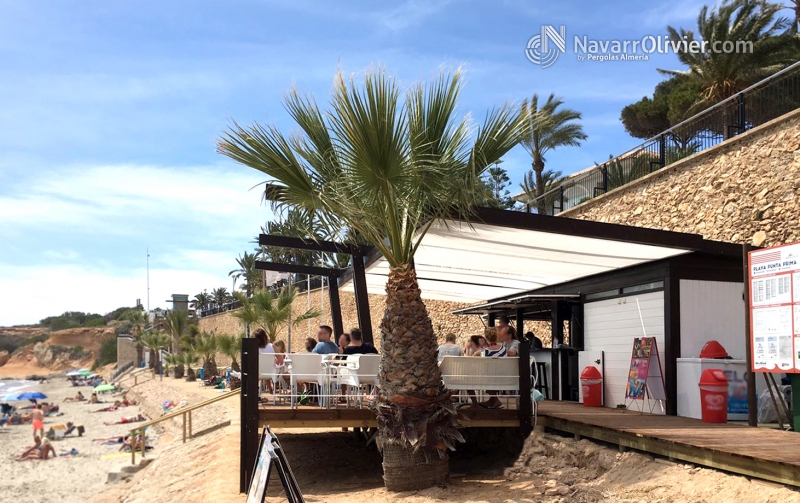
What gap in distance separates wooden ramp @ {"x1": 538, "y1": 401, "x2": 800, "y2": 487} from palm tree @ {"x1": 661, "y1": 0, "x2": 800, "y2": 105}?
1325 centimetres

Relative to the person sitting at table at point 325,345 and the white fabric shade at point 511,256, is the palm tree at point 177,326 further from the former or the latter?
the person sitting at table at point 325,345

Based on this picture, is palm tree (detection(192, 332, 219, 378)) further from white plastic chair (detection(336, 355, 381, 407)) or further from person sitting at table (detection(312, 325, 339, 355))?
white plastic chair (detection(336, 355, 381, 407))

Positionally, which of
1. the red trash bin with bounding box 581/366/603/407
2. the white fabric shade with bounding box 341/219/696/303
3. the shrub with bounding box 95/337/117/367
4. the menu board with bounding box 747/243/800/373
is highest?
the white fabric shade with bounding box 341/219/696/303

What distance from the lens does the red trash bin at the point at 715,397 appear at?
28.4ft

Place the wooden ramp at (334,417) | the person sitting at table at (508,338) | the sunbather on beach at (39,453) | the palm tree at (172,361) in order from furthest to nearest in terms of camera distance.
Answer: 1. the palm tree at (172,361)
2. the sunbather on beach at (39,453)
3. the person sitting at table at (508,338)
4. the wooden ramp at (334,417)

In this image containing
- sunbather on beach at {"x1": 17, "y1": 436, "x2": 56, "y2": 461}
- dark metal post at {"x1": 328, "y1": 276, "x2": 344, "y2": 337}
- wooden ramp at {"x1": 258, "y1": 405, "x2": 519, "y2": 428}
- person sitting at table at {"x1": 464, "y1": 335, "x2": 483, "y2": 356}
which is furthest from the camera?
sunbather on beach at {"x1": 17, "y1": 436, "x2": 56, "y2": 461}

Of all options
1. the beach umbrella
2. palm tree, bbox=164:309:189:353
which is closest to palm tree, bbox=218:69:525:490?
the beach umbrella

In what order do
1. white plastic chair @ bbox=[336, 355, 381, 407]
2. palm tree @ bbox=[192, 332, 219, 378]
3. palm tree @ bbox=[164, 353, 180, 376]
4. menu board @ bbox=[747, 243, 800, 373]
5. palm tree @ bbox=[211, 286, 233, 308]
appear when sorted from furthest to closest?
palm tree @ bbox=[211, 286, 233, 308] → palm tree @ bbox=[164, 353, 180, 376] → palm tree @ bbox=[192, 332, 219, 378] → white plastic chair @ bbox=[336, 355, 381, 407] → menu board @ bbox=[747, 243, 800, 373]

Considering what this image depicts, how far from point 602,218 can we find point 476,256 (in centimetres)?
873

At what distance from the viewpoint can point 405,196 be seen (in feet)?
25.8

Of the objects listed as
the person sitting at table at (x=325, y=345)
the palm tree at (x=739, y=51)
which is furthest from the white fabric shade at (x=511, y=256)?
the palm tree at (x=739, y=51)

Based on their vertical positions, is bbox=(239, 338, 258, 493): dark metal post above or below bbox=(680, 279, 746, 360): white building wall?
below

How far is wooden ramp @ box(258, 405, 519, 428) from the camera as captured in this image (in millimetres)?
8523

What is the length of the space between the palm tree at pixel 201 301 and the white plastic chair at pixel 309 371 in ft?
264
